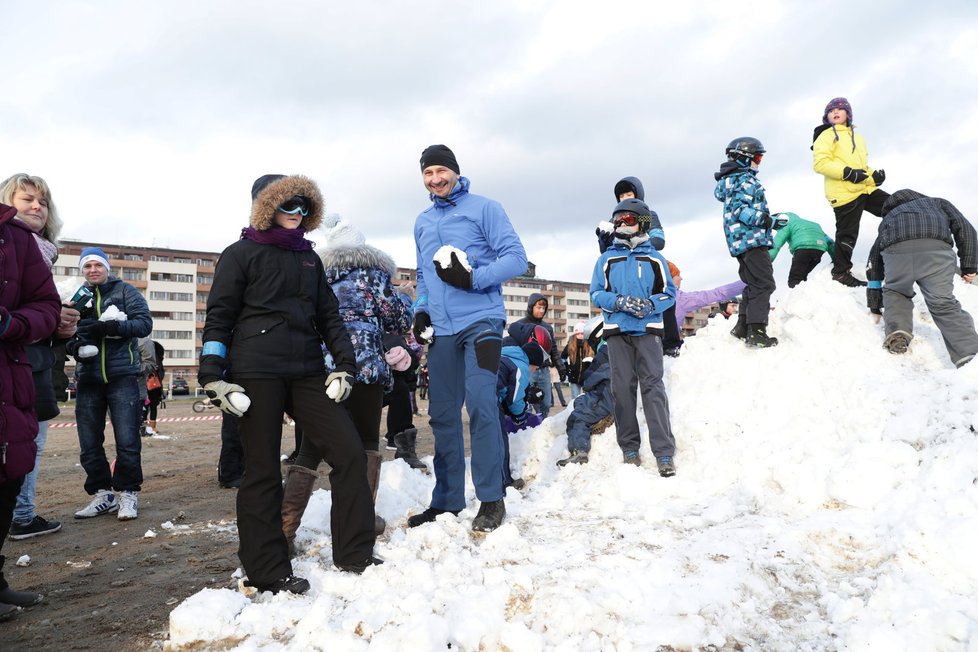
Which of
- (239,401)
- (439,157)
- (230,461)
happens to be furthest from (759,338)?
(230,461)

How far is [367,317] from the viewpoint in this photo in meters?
3.81

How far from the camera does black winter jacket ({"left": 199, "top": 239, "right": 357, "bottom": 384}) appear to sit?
2.86 meters

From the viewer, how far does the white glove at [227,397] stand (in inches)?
106

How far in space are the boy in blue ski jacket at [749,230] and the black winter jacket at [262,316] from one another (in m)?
4.05

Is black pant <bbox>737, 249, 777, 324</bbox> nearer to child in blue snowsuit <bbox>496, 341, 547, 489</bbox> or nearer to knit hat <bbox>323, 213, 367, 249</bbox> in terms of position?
child in blue snowsuit <bbox>496, 341, 547, 489</bbox>

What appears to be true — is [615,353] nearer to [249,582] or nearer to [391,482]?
[391,482]

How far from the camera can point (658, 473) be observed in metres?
4.54

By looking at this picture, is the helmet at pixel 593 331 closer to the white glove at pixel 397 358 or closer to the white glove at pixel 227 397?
the white glove at pixel 397 358

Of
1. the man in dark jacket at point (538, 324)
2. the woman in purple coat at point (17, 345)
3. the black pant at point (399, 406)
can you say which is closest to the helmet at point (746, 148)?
the man in dark jacket at point (538, 324)

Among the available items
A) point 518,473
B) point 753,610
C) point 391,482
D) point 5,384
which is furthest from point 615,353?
point 5,384

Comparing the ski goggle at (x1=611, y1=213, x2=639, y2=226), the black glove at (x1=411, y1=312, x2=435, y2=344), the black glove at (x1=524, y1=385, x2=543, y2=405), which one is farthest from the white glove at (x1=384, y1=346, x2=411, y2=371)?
the ski goggle at (x1=611, y1=213, x2=639, y2=226)

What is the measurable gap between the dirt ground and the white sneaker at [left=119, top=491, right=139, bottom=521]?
0.18ft

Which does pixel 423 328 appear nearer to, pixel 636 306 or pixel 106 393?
pixel 636 306

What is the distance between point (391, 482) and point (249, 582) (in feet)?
6.07
